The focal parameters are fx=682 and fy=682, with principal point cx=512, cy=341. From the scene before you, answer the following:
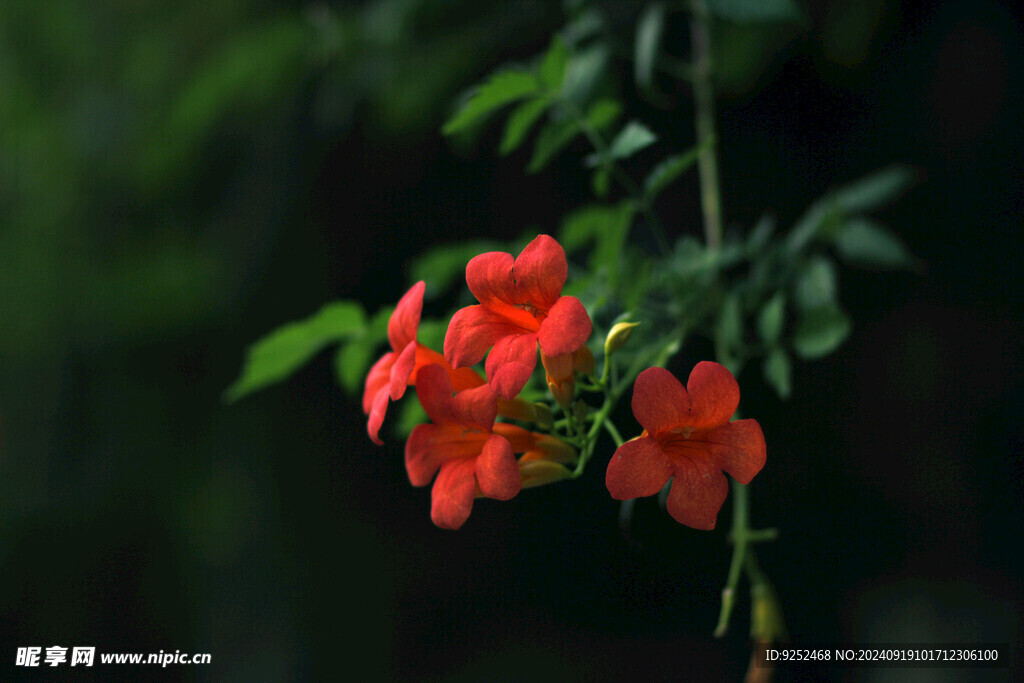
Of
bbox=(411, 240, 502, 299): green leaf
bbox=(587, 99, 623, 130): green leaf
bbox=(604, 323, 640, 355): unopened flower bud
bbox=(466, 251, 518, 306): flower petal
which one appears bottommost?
bbox=(604, 323, 640, 355): unopened flower bud

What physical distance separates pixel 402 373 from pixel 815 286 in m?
0.48

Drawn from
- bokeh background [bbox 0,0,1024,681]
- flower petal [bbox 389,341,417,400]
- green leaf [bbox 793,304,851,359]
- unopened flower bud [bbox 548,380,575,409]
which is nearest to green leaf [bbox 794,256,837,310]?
green leaf [bbox 793,304,851,359]

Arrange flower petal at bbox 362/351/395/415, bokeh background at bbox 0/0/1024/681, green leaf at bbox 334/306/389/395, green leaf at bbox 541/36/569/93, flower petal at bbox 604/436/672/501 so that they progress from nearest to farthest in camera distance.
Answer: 1. flower petal at bbox 604/436/672/501
2. flower petal at bbox 362/351/395/415
3. green leaf at bbox 541/36/569/93
4. green leaf at bbox 334/306/389/395
5. bokeh background at bbox 0/0/1024/681

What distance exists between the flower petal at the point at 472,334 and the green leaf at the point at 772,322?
13.8 inches

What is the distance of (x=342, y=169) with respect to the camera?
1.57m

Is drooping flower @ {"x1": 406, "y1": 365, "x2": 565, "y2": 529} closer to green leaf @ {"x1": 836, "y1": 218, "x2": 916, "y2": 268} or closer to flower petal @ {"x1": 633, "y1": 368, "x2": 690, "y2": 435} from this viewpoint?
flower petal @ {"x1": 633, "y1": 368, "x2": 690, "y2": 435}

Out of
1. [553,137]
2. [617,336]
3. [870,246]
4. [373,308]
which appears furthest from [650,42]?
[373,308]

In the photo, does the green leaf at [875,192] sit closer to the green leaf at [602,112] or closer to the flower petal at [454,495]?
the green leaf at [602,112]

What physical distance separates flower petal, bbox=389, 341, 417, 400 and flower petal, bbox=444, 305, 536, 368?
0.02 m

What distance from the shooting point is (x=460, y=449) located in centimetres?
48

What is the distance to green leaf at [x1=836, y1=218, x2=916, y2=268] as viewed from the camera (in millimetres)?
758

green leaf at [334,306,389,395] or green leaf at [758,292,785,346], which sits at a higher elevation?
green leaf at [334,306,389,395]

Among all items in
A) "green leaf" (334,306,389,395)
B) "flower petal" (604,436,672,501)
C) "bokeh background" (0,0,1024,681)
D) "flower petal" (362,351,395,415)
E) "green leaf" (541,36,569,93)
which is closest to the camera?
"flower petal" (604,436,672,501)

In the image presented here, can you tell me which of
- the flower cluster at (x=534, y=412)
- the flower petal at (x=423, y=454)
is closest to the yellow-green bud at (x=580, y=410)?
the flower cluster at (x=534, y=412)
